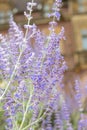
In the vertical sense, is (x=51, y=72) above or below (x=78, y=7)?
below

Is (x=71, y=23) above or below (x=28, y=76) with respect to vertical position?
above

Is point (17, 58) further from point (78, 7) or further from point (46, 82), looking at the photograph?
point (78, 7)

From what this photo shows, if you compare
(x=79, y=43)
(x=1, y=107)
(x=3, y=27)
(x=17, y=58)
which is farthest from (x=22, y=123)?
(x=79, y=43)

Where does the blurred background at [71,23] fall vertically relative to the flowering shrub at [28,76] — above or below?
above

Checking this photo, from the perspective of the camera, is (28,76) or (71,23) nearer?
(28,76)

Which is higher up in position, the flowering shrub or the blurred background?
the blurred background

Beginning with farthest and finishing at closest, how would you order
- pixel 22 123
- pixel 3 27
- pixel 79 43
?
pixel 79 43 < pixel 3 27 < pixel 22 123

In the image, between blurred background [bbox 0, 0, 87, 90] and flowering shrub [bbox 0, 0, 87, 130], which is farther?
blurred background [bbox 0, 0, 87, 90]

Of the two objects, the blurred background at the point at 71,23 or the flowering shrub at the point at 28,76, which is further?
the blurred background at the point at 71,23
